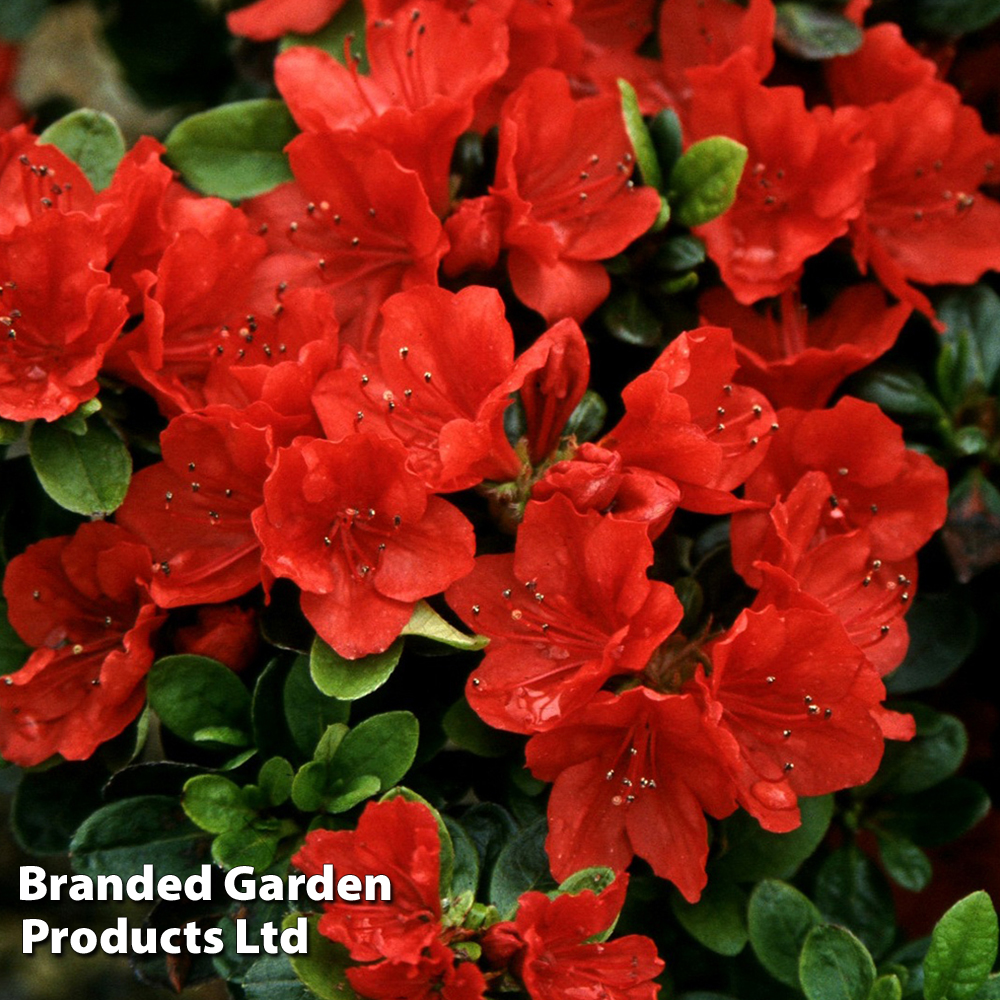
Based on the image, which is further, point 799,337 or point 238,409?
point 799,337

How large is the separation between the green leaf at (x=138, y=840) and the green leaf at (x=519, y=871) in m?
0.29

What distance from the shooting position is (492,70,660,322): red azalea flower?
1307 millimetres

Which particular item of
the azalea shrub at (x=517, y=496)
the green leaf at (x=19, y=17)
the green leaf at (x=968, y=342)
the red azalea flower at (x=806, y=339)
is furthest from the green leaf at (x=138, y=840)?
the green leaf at (x=19, y=17)

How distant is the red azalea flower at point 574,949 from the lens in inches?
40.8

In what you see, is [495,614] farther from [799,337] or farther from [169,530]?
[799,337]

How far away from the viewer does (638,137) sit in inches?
53.5

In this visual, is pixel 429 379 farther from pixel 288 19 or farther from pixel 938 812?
pixel 938 812

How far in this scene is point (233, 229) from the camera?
4.32ft

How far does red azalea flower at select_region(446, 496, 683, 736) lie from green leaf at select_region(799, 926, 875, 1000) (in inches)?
12.3

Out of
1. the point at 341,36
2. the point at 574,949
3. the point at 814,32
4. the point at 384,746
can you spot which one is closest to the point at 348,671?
the point at 384,746

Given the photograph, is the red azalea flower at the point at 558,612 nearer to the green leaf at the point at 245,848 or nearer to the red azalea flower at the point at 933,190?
the green leaf at the point at 245,848

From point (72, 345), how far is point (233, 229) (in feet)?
0.69

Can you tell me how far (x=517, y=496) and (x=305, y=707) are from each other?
28cm

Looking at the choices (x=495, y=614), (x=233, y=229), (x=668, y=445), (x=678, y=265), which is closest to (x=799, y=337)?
(x=678, y=265)
